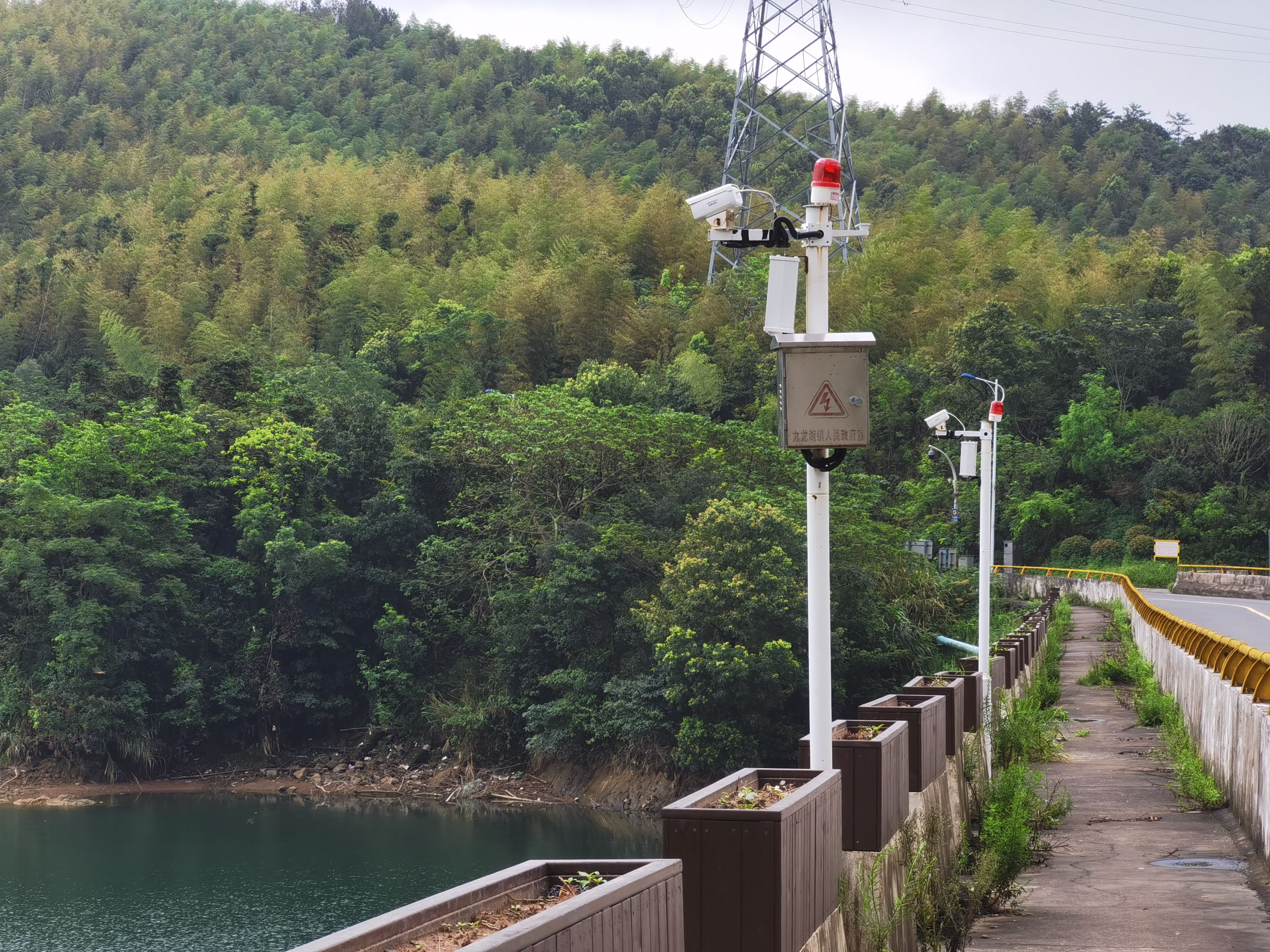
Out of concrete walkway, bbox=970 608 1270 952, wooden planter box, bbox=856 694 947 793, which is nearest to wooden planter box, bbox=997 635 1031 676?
concrete walkway, bbox=970 608 1270 952

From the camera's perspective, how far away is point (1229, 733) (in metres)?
13.4

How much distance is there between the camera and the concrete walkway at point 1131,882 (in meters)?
9.59

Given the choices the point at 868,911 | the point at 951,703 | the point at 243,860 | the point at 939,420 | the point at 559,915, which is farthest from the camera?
the point at 243,860

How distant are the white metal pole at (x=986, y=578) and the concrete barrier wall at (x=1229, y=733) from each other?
239 cm

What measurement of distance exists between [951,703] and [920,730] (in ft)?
9.01

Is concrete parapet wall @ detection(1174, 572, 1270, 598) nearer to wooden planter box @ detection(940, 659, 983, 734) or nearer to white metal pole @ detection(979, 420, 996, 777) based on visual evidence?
white metal pole @ detection(979, 420, 996, 777)

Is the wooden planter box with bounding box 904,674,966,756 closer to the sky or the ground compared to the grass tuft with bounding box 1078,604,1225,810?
closer to the sky

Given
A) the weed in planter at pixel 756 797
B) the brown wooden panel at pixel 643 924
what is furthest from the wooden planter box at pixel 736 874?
the brown wooden panel at pixel 643 924

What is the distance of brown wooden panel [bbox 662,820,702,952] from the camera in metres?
5.72

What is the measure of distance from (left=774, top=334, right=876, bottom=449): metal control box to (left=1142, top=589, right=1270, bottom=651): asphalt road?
18.6 metres

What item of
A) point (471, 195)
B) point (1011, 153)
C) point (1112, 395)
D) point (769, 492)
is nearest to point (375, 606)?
point (769, 492)

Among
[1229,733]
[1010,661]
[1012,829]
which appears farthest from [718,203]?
[1010,661]

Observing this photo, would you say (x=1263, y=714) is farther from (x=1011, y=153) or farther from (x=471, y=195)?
(x=1011, y=153)

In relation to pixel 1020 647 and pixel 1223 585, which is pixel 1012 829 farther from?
pixel 1223 585
